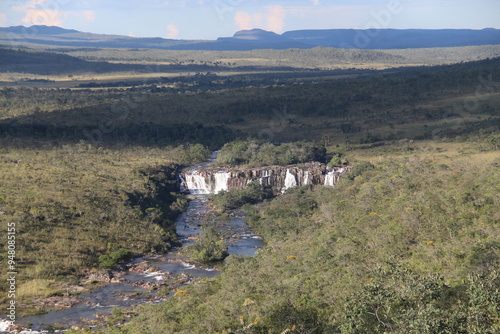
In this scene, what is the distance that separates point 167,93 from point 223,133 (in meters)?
43.2

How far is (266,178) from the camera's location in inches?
2778

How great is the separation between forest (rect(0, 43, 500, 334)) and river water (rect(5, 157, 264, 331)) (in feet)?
4.21

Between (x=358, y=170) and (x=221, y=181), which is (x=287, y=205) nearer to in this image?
(x=358, y=170)

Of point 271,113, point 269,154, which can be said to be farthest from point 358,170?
point 271,113

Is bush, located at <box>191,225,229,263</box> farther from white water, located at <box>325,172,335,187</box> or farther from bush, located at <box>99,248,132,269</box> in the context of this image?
white water, located at <box>325,172,335,187</box>

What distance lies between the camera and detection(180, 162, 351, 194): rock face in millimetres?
69938

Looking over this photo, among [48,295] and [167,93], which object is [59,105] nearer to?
[167,93]

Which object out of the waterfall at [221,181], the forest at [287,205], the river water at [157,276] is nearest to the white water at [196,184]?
the waterfall at [221,181]

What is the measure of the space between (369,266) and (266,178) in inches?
1467

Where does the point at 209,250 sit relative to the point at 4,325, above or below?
below

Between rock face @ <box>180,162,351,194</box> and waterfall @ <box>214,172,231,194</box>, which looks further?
waterfall @ <box>214,172,231,194</box>

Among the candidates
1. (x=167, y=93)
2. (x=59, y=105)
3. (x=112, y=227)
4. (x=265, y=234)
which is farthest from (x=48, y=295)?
(x=167, y=93)

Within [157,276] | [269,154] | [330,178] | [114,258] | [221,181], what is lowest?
[221,181]

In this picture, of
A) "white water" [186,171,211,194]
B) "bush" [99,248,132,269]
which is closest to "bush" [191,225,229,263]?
"bush" [99,248,132,269]
